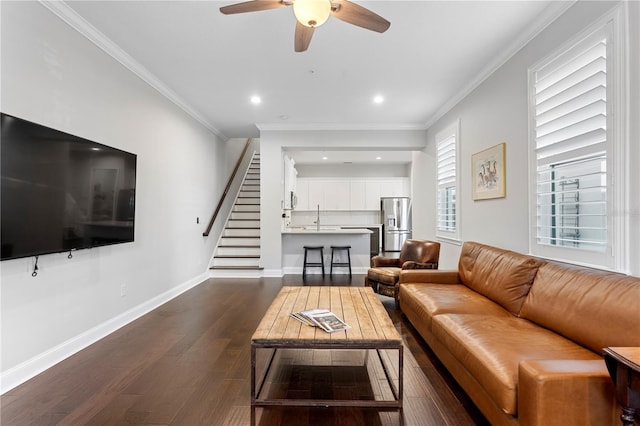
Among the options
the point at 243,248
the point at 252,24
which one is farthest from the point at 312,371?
the point at 243,248

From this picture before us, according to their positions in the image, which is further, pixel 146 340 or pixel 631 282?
pixel 146 340

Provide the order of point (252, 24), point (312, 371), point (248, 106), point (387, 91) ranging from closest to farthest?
point (312, 371), point (252, 24), point (387, 91), point (248, 106)

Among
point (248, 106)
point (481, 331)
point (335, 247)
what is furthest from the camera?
point (335, 247)

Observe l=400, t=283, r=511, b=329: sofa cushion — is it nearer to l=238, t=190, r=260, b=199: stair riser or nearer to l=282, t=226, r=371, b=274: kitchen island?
l=282, t=226, r=371, b=274: kitchen island

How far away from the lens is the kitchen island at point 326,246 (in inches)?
236

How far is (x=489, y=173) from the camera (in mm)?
3410

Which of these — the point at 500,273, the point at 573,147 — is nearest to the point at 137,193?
the point at 500,273

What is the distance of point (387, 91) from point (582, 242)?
2.80m

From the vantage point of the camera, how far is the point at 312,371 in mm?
2299

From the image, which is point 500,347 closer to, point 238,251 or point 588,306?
point 588,306

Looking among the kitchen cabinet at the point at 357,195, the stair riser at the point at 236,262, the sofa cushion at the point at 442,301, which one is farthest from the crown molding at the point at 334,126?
the kitchen cabinet at the point at 357,195

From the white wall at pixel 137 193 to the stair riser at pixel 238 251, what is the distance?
135 cm

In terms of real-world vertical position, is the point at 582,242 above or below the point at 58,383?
above

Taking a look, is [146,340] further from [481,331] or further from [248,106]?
[248,106]
